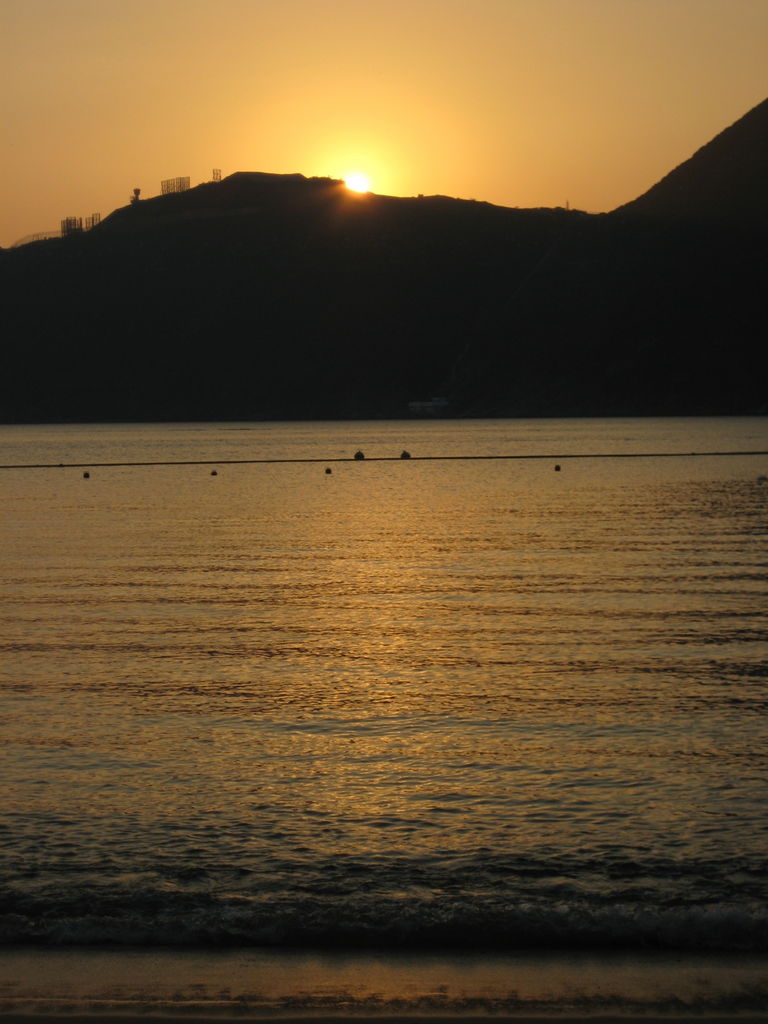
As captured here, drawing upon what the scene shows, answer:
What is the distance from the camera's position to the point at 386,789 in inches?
423

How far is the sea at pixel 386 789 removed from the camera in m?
7.30

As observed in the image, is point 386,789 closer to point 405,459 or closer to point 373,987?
point 373,987

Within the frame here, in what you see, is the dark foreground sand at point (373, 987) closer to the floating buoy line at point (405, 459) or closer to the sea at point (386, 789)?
the sea at point (386, 789)

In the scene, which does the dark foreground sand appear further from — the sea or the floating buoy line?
the floating buoy line

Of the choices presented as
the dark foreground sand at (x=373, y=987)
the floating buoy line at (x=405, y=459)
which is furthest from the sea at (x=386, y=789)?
the floating buoy line at (x=405, y=459)

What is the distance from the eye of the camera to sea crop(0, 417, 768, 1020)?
7.30 metres

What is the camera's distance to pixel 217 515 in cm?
4450

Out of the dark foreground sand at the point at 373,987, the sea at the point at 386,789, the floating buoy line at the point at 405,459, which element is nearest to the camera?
the dark foreground sand at the point at 373,987

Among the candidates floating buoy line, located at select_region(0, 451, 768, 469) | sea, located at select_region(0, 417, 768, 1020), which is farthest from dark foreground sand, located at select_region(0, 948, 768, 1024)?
floating buoy line, located at select_region(0, 451, 768, 469)

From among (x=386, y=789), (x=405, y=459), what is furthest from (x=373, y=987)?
(x=405, y=459)

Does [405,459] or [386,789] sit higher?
[386,789]

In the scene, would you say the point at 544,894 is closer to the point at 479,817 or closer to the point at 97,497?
the point at 479,817

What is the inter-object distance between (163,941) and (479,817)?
9.91ft

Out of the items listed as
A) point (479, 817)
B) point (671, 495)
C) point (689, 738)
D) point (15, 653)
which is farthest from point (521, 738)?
point (671, 495)
